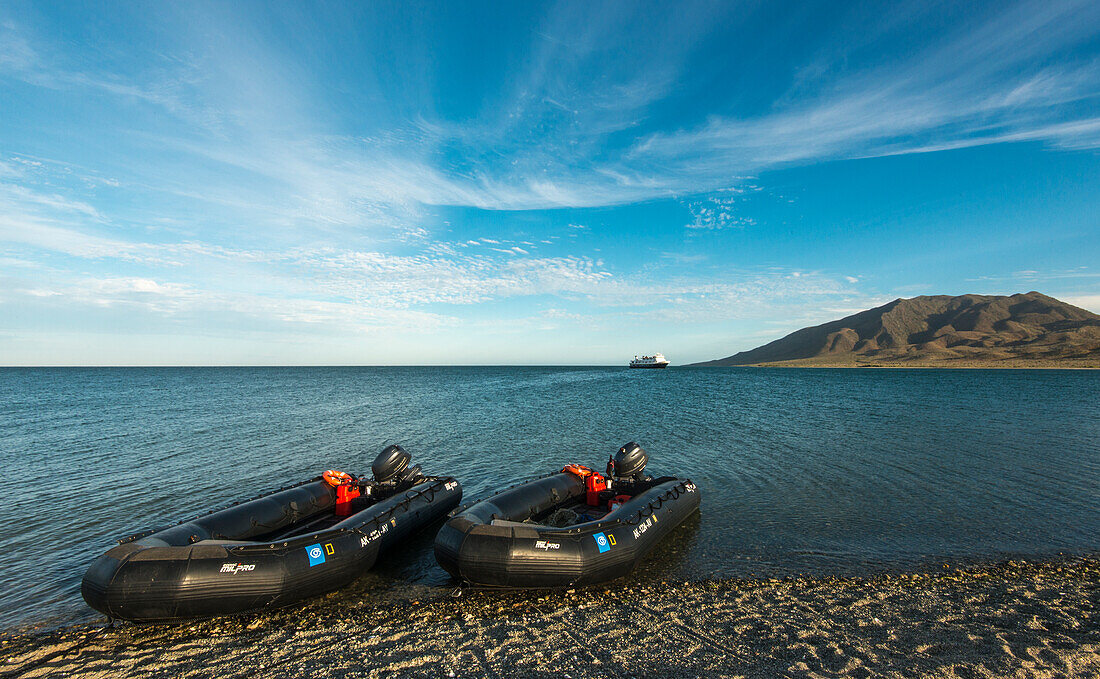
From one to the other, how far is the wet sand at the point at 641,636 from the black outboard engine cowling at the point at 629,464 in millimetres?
3950

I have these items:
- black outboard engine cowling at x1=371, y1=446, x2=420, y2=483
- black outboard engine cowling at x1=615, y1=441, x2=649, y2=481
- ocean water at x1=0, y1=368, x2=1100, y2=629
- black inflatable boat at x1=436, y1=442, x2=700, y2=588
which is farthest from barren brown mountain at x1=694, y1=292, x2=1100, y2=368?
black outboard engine cowling at x1=371, y1=446, x2=420, y2=483

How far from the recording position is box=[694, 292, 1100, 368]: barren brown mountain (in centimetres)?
9969

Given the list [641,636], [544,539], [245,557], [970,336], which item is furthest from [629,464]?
[970,336]

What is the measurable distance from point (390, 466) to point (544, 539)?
198 inches

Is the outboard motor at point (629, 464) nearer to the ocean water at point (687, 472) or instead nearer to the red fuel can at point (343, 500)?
the ocean water at point (687, 472)

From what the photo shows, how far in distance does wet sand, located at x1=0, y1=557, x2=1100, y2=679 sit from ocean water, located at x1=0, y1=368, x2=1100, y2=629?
94cm

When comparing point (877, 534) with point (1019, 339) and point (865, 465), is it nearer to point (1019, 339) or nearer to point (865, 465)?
point (865, 465)

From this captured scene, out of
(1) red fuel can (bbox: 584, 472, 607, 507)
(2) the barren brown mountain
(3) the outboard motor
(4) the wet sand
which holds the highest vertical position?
(2) the barren brown mountain

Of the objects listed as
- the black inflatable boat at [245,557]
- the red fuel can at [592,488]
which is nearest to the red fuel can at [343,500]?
the black inflatable boat at [245,557]

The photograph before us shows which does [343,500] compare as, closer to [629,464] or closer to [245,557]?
[245,557]

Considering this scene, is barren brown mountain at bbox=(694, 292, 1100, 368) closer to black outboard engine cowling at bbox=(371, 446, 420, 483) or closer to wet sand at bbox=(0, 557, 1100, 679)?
wet sand at bbox=(0, 557, 1100, 679)

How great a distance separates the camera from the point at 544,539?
24.7 ft

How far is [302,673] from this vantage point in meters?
5.53

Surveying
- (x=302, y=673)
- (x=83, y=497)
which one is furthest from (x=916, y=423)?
(x=83, y=497)
